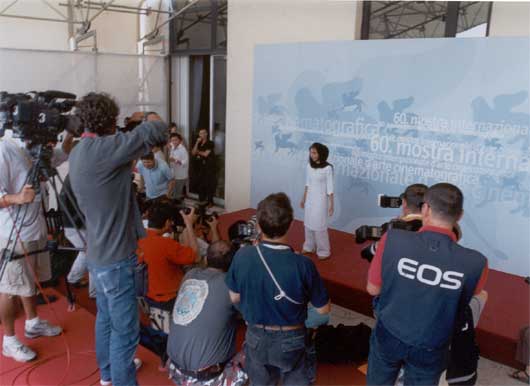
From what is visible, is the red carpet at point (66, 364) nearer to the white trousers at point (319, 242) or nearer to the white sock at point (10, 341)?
the white sock at point (10, 341)

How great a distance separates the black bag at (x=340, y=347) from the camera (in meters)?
3.08

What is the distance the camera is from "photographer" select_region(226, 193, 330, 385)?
6.66 ft

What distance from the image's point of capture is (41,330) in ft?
10.00

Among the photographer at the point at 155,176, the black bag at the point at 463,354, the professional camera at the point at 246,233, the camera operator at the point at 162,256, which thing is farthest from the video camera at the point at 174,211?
the black bag at the point at 463,354

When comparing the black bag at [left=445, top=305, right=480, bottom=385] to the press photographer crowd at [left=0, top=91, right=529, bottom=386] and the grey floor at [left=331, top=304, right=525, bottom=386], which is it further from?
the grey floor at [left=331, top=304, right=525, bottom=386]

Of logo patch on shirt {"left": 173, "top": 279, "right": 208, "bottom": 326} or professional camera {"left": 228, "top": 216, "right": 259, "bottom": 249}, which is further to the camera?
professional camera {"left": 228, "top": 216, "right": 259, "bottom": 249}

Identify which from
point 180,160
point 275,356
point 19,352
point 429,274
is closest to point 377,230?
point 429,274

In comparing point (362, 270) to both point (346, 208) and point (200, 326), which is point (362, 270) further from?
point (200, 326)

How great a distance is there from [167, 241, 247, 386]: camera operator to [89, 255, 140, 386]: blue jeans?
22cm

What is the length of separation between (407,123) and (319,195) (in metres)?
1.25

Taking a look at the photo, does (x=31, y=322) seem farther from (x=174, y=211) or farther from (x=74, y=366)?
(x=174, y=211)

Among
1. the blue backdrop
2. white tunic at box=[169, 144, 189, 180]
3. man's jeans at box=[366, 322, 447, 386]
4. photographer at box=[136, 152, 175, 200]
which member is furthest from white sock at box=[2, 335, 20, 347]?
white tunic at box=[169, 144, 189, 180]

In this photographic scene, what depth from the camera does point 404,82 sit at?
5.01 meters

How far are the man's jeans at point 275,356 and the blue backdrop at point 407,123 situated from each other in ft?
10.4
